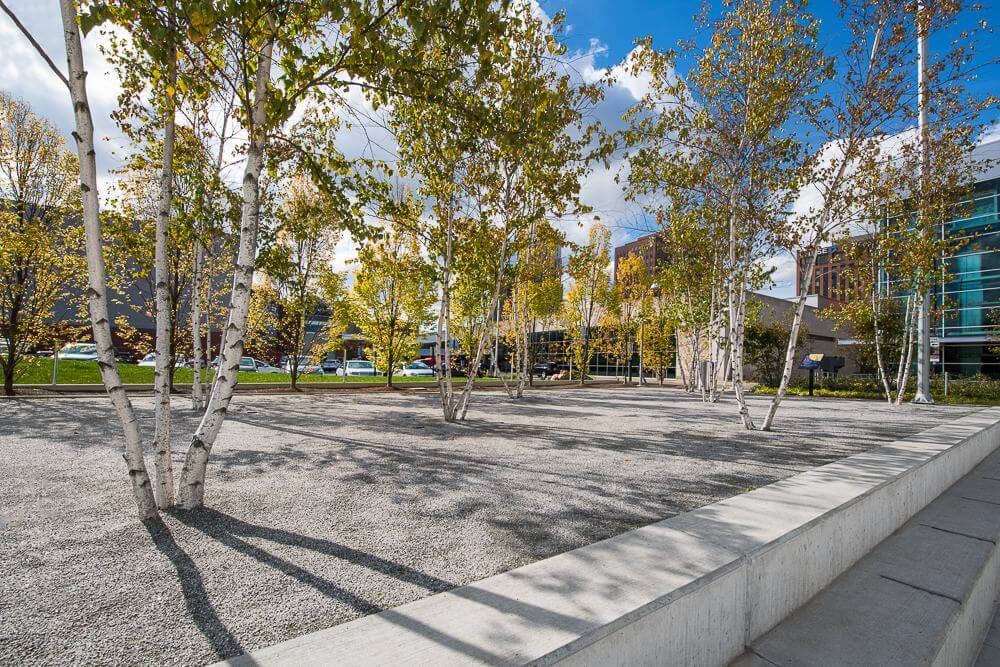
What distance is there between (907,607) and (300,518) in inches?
172

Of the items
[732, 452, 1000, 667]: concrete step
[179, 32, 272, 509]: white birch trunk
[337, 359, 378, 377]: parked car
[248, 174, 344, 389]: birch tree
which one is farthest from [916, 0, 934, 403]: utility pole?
[337, 359, 378, 377]: parked car

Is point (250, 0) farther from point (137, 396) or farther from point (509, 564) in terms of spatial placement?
point (137, 396)

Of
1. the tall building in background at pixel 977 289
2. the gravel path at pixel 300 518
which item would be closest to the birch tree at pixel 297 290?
the gravel path at pixel 300 518

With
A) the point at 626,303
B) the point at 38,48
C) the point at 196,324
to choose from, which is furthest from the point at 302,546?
the point at 626,303

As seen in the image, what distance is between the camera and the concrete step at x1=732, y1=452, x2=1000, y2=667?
2.52 m

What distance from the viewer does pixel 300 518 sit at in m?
3.78

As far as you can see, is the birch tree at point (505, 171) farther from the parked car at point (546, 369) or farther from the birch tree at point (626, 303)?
the parked car at point (546, 369)

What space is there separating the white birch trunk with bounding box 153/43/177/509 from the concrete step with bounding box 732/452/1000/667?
442 centimetres

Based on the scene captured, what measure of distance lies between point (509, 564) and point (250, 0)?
13.4 feet

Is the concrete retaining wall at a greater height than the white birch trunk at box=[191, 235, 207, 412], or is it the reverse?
the white birch trunk at box=[191, 235, 207, 412]

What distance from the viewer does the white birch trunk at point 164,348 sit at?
3875 millimetres

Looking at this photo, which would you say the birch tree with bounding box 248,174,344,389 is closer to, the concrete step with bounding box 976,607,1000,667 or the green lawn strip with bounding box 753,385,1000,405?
the concrete step with bounding box 976,607,1000,667

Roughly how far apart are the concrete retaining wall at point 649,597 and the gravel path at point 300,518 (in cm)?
47

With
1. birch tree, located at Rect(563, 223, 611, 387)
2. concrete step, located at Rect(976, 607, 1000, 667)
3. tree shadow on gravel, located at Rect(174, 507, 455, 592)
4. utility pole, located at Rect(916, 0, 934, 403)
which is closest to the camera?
tree shadow on gravel, located at Rect(174, 507, 455, 592)
